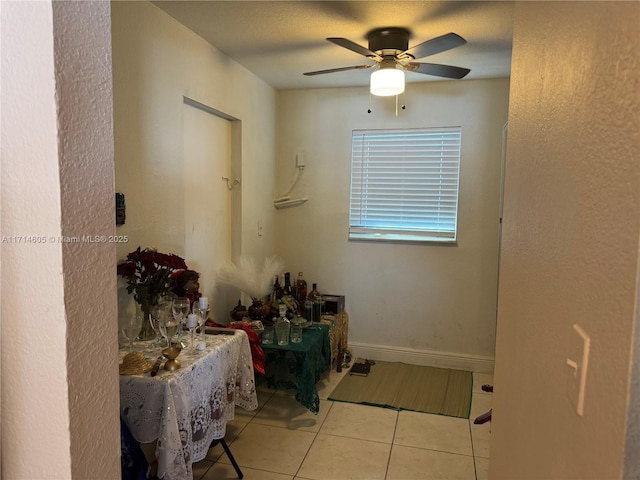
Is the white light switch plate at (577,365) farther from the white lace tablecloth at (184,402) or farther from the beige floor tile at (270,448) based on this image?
the beige floor tile at (270,448)

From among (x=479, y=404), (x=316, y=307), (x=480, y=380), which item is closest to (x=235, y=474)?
(x=316, y=307)

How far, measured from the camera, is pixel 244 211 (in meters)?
3.38

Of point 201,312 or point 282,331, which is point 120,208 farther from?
point 282,331

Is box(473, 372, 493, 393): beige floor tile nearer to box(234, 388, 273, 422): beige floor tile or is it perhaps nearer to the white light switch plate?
box(234, 388, 273, 422): beige floor tile

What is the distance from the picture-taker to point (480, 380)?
3.54 metres

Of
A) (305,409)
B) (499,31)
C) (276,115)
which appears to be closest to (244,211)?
(276,115)

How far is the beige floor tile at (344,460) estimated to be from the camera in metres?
2.31

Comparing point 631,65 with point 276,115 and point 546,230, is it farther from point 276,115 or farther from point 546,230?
point 276,115

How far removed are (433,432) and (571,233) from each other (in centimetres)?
244

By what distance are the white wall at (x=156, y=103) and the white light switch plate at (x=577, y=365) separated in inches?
76.8

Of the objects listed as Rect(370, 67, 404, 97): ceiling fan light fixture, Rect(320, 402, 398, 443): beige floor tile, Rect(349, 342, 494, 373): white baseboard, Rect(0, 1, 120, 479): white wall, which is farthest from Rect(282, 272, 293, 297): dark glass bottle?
Rect(0, 1, 120, 479): white wall

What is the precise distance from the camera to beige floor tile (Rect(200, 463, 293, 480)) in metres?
2.26

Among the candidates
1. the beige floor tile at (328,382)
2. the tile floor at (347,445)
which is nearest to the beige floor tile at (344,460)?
the tile floor at (347,445)

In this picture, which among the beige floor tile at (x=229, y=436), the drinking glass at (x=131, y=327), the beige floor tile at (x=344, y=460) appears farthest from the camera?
the beige floor tile at (x=229, y=436)
